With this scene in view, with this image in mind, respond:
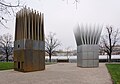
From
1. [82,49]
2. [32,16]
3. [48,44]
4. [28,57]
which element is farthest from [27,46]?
[48,44]

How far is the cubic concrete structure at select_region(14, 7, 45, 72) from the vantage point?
18609 mm

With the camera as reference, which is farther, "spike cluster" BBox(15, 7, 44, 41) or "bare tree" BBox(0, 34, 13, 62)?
"bare tree" BBox(0, 34, 13, 62)

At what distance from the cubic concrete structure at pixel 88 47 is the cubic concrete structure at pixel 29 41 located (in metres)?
7.20

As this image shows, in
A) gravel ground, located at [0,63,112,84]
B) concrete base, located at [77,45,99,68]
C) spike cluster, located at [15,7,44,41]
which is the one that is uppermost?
spike cluster, located at [15,7,44,41]

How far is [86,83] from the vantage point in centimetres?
1077

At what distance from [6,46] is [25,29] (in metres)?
40.6

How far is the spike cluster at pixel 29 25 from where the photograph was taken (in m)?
18.9

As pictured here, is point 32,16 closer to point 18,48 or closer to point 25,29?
point 25,29

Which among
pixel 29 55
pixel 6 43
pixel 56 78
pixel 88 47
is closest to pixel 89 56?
pixel 88 47

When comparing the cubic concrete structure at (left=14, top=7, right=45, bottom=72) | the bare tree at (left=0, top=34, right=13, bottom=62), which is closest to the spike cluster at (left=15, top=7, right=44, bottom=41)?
the cubic concrete structure at (left=14, top=7, right=45, bottom=72)

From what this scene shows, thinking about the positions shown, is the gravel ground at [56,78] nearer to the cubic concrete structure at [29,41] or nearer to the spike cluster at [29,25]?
the cubic concrete structure at [29,41]

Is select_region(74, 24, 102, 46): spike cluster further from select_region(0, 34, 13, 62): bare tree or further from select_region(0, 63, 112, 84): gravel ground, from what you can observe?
select_region(0, 34, 13, 62): bare tree

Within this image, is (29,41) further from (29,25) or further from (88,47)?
(88,47)

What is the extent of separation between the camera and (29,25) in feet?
62.7
